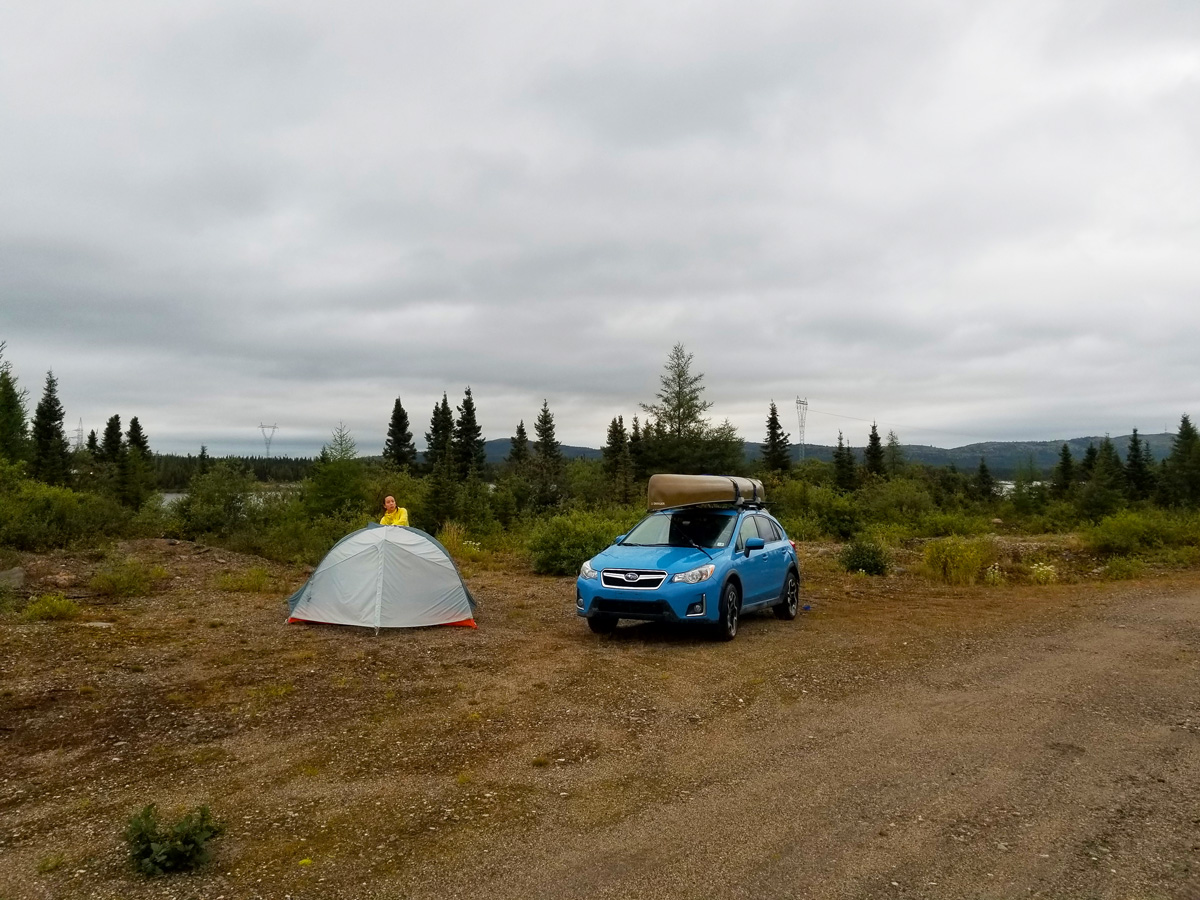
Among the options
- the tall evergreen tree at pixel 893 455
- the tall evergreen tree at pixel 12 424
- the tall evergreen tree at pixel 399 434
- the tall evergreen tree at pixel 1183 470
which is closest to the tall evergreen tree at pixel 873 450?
the tall evergreen tree at pixel 893 455

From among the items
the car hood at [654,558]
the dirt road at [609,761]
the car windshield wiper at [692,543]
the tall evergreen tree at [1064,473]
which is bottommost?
the dirt road at [609,761]

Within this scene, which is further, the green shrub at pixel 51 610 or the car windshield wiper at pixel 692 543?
the green shrub at pixel 51 610

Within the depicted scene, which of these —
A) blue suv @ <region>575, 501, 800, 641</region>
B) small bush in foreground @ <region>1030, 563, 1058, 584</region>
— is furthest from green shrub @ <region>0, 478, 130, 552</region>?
small bush in foreground @ <region>1030, 563, 1058, 584</region>

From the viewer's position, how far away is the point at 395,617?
36.4 ft

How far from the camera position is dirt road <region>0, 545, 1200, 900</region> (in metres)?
4.07

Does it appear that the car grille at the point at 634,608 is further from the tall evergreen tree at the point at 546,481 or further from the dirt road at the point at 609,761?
the tall evergreen tree at the point at 546,481

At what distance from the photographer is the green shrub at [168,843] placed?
4.03 metres

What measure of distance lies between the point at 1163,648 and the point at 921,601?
458 centimetres

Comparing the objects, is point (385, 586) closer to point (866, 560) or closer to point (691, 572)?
point (691, 572)

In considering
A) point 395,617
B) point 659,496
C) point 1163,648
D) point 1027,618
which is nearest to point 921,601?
point 1027,618

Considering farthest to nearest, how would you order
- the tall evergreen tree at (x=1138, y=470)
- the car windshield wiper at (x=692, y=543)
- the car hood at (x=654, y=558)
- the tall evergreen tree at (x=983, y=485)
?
the tall evergreen tree at (x=1138, y=470)
the tall evergreen tree at (x=983, y=485)
the car windshield wiper at (x=692, y=543)
the car hood at (x=654, y=558)

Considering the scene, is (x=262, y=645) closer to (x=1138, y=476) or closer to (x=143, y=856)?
(x=143, y=856)

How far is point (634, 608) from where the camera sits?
9812mm

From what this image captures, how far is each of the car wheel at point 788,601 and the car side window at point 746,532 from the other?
1083 mm
